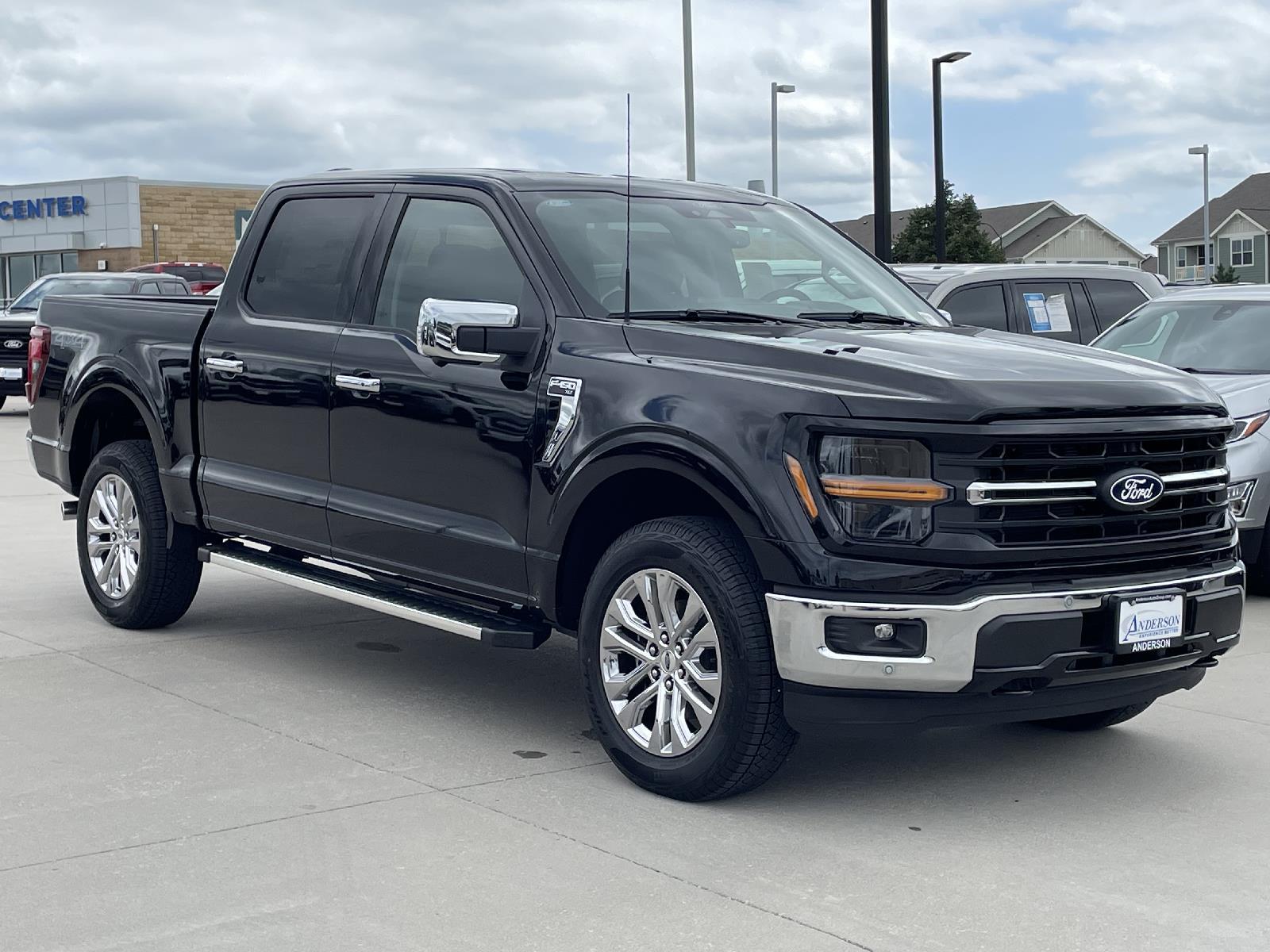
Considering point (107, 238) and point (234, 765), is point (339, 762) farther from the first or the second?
point (107, 238)

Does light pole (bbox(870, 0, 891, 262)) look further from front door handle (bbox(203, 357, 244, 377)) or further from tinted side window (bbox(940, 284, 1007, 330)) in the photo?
front door handle (bbox(203, 357, 244, 377))

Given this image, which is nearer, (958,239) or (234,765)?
(234,765)

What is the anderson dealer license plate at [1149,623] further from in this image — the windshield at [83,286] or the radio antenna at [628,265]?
the windshield at [83,286]

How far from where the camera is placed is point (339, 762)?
5.59 metres

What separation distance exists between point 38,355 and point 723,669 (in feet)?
15.7

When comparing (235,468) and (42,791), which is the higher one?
(235,468)

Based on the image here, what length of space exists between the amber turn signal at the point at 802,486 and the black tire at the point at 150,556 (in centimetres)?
370

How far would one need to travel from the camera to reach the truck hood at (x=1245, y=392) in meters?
8.98

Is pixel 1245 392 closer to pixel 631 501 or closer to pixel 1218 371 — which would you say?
pixel 1218 371

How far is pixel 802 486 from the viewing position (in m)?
4.80

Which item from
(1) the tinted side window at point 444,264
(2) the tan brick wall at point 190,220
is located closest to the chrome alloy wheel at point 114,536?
(1) the tinted side window at point 444,264

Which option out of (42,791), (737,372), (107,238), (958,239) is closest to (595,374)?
(737,372)

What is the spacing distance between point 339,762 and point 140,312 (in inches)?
117

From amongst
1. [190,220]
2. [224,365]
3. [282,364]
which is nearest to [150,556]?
[224,365]
